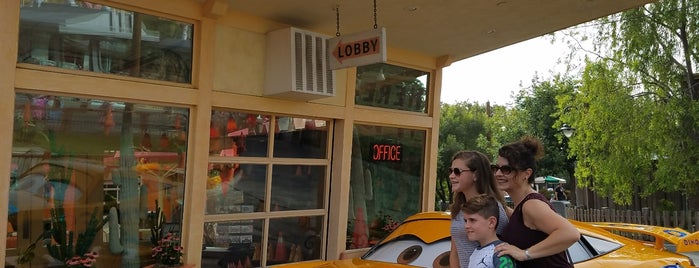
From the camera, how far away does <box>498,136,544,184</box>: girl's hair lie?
109 inches

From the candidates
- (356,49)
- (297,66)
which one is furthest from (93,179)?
(356,49)

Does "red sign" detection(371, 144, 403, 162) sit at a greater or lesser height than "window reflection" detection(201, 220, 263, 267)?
greater

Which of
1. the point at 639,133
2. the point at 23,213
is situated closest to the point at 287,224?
the point at 23,213

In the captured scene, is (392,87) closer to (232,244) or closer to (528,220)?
(232,244)

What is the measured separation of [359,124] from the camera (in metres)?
8.10

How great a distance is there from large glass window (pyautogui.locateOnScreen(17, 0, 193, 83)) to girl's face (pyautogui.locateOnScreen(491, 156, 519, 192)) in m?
4.23

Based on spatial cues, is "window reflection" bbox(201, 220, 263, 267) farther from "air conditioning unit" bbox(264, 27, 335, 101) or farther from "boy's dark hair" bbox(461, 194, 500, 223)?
"boy's dark hair" bbox(461, 194, 500, 223)

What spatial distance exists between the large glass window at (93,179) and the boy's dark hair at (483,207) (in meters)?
4.22

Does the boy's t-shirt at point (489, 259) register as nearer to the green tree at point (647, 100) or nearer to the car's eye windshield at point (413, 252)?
the car's eye windshield at point (413, 252)

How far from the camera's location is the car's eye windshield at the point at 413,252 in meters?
4.38

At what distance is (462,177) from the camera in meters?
3.05

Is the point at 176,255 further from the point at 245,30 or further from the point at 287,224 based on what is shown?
the point at 245,30

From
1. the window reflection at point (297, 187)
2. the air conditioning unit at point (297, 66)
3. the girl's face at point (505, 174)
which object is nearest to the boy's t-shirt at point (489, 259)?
the girl's face at point (505, 174)

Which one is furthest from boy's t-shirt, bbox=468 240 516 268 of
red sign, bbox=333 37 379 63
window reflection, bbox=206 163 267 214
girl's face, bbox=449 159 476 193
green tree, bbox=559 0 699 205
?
green tree, bbox=559 0 699 205
